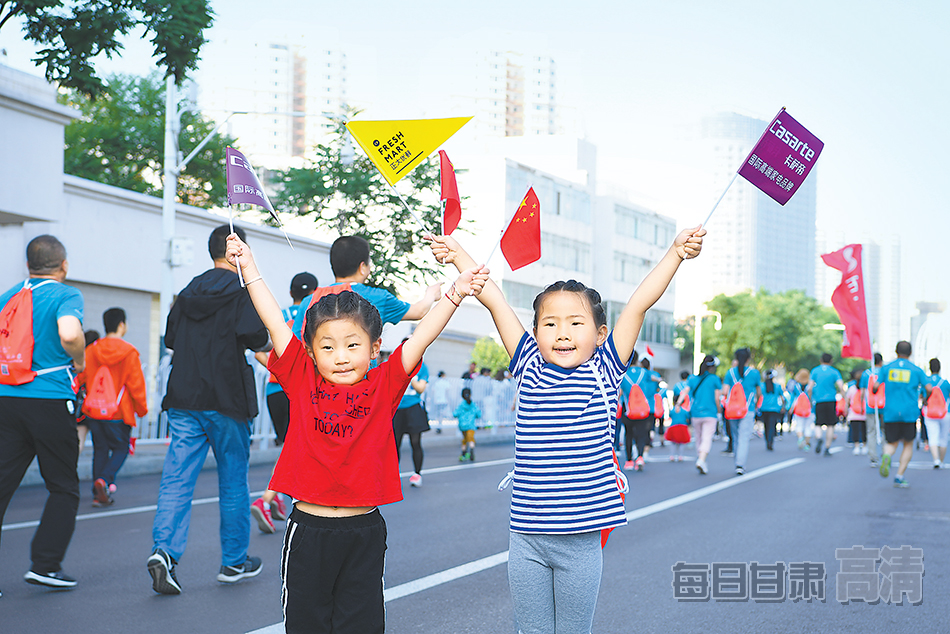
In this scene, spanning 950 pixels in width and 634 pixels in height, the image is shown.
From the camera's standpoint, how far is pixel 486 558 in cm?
688

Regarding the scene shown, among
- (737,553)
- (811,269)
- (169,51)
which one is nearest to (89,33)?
(169,51)

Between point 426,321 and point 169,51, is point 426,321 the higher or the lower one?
the lower one

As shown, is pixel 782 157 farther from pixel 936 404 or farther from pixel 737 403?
pixel 936 404

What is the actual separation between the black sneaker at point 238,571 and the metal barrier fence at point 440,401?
375 inches

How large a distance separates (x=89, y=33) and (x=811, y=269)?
19624cm

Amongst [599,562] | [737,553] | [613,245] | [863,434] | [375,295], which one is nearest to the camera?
[599,562]

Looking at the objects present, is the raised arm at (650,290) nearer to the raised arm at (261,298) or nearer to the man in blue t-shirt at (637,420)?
the raised arm at (261,298)

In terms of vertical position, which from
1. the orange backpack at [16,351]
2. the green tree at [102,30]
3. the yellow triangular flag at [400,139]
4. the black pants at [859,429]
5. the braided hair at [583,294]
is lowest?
the black pants at [859,429]

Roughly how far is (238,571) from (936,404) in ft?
45.7

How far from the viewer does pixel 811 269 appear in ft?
637

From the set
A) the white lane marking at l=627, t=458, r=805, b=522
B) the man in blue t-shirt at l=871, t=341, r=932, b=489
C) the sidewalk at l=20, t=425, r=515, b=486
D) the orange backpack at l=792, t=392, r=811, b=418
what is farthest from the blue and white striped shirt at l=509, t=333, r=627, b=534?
the orange backpack at l=792, t=392, r=811, b=418

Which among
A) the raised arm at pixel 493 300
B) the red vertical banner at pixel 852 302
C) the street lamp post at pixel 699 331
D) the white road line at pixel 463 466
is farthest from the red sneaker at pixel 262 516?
the street lamp post at pixel 699 331

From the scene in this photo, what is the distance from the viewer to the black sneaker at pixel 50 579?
18.2 feet

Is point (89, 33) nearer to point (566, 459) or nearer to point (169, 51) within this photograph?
point (169, 51)
